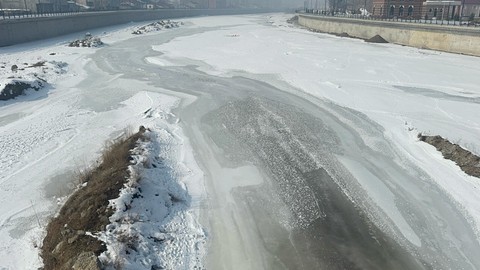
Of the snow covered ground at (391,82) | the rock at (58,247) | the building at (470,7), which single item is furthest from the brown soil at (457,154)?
the building at (470,7)

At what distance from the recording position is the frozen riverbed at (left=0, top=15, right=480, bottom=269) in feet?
34.4

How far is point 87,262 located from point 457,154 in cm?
1324

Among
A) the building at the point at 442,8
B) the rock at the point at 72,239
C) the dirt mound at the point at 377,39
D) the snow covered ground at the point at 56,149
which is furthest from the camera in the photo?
the building at the point at 442,8

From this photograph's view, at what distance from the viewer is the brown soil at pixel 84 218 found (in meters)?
8.99

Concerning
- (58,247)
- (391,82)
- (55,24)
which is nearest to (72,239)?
(58,247)

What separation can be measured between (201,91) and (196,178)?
1230 cm

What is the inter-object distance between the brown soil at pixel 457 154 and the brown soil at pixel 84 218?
11.5 metres

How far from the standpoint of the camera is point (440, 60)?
37562mm

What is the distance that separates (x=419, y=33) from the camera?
47.3 meters

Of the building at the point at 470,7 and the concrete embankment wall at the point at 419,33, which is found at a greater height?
the building at the point at 470,7

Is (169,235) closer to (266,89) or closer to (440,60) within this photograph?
(266,89)

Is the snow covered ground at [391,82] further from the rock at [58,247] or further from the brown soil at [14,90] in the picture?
the brown soil at [14,90]

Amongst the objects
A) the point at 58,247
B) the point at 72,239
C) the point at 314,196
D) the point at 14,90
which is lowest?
the point at 314,196

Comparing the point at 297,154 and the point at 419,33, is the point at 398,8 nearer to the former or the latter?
the point at 419,33
